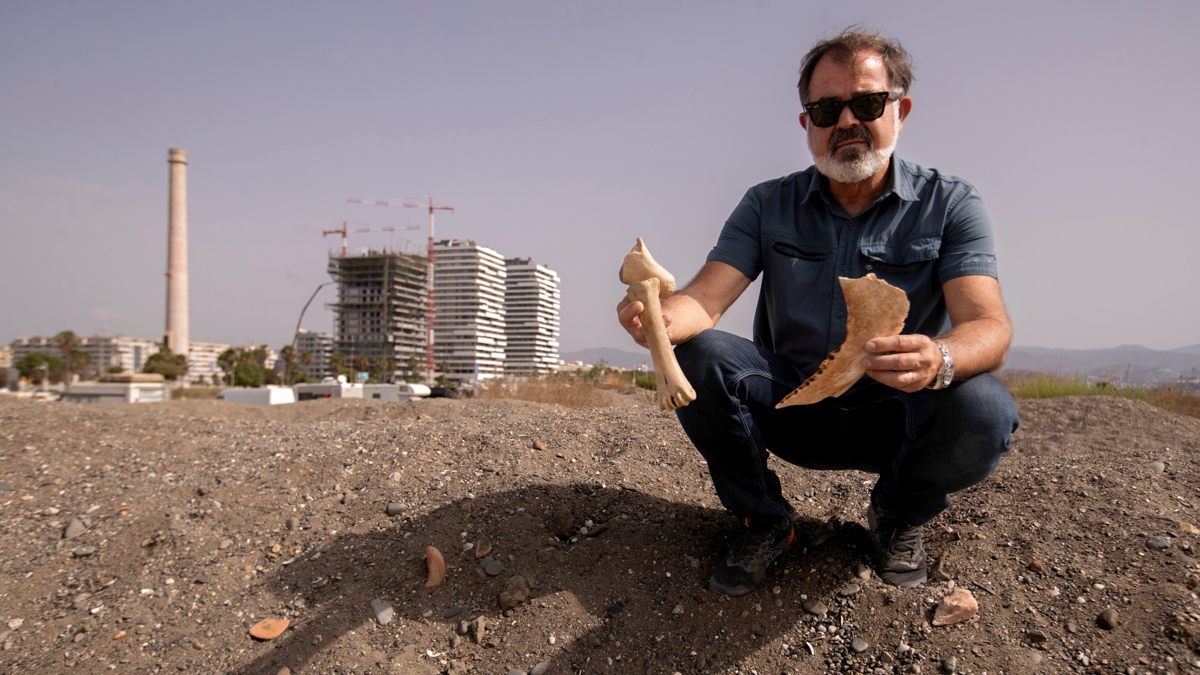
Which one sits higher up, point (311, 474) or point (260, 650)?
point (311, 474)

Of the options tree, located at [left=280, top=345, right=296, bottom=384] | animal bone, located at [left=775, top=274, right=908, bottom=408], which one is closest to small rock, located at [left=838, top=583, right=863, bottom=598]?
animal bone, located at [left=775, top=274, right=908, bottom=408]

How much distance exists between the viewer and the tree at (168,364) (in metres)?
56.8

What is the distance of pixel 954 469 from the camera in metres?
1.94

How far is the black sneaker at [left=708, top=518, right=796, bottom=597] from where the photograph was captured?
214cm

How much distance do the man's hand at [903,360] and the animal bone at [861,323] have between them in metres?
0.07

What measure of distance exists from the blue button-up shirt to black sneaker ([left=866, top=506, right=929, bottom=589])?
626mm

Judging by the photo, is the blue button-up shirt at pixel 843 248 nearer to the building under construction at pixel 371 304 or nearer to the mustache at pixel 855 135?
the mustache at pixel 855 135

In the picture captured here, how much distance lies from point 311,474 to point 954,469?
112 inches

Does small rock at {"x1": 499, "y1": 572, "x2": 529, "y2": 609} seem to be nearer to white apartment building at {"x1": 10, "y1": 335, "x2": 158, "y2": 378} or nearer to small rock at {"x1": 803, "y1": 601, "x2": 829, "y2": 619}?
small rock at {"x1": 803, "y1": 601, "x2": 829, "y2": 619}

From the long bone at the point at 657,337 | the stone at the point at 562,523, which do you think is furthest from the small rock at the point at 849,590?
the stone at the point at 562,523

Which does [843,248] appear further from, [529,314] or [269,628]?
[529,314]

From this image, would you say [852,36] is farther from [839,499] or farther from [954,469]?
[839,499]

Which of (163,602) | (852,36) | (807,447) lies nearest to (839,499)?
(807,447)

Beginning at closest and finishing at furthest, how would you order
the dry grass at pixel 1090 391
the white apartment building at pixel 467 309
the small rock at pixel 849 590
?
the small rock at pixel 849 590 < the dry grass at pixel 1090 391 < the white apartment building at pixel 467 309
